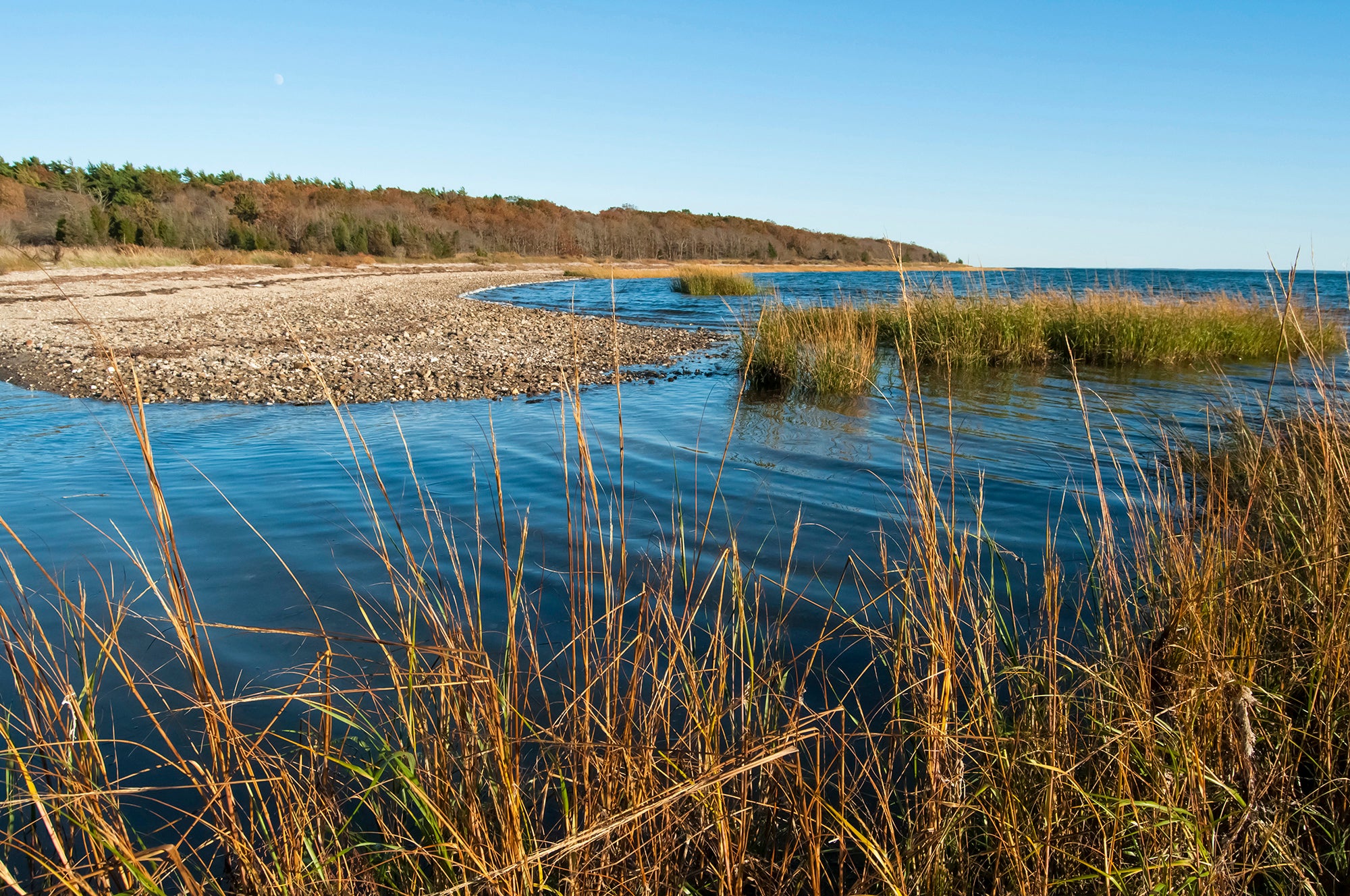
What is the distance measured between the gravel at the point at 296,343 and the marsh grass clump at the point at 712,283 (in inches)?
324

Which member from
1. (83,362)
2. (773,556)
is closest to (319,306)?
(83,362)

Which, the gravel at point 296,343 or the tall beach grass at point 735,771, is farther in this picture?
the gravel at point 296,343

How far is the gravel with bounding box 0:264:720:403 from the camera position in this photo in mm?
8195

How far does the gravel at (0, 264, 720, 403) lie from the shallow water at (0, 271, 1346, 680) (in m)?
0.75

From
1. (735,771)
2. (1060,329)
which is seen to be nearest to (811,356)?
(1060,329)

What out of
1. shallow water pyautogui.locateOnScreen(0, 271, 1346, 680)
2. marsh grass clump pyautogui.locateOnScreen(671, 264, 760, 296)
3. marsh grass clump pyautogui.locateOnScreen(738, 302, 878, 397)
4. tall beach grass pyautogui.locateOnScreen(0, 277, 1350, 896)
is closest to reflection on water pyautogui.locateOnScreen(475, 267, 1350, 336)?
marsh grass clump pyautogui.locateOnScreen(671, 264, 760, 296)

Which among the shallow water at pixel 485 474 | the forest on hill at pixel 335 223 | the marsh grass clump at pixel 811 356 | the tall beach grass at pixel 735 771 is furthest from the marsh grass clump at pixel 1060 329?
the forest on hill at pixel 335 223

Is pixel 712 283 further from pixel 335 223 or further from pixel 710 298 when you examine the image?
pixel 335 223

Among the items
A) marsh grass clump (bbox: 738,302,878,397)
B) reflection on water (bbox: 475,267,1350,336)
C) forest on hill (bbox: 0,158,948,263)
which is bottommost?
marsh grass clump (bbox: 738,302,878,397)

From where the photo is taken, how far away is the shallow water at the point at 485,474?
3.53 metres

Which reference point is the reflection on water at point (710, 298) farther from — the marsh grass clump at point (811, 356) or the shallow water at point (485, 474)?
the shallow water at point (485, 474)

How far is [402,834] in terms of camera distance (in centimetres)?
170

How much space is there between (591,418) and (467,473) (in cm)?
215

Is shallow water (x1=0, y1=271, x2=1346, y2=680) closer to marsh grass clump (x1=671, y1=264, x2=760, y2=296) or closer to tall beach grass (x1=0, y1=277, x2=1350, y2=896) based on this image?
tall beach grass (x1=0, y1=277, x2=1350, y2=896)
